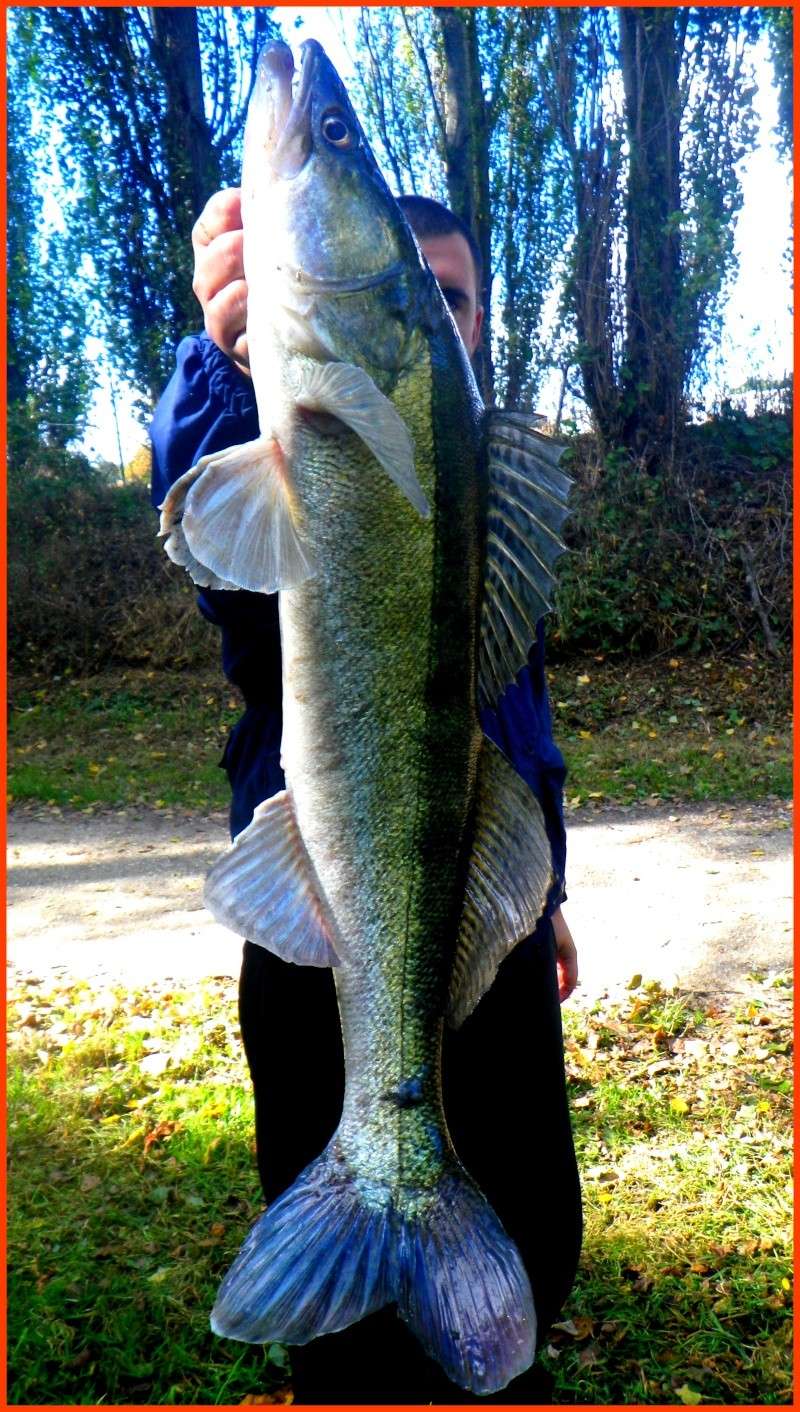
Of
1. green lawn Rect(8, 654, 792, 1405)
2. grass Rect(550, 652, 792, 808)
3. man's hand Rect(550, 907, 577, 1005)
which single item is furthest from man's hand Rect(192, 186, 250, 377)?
grass Rect(550, 652, 792, 808)

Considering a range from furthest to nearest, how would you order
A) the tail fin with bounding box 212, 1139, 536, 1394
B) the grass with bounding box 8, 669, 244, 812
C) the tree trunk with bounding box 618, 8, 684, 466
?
the tree trunk with bounding box 618, 8, 684, 466
the grass with bounding box 8, 669, 244, 812
the tail fin with bounding box 212, 1139, 536, 1394

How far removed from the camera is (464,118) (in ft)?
45.6

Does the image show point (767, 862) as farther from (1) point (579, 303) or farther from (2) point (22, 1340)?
(1) point (579, 303)

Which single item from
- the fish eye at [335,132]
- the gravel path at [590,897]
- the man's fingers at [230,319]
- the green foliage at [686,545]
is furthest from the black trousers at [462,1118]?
the green foliage at [686,545]

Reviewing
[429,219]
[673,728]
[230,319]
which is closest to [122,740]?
[673,728]

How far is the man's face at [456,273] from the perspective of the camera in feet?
6.98

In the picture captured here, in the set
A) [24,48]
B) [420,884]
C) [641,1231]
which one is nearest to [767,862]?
[641,1231]

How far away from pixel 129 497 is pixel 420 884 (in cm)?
1475

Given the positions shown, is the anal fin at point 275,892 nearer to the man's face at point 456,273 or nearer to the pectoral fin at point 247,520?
the pectoral fin at point 247,520

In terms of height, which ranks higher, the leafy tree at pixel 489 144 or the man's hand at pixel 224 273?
the leafy tree at pixel 489 144

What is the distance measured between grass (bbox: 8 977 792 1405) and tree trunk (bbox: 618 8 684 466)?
9946 mm

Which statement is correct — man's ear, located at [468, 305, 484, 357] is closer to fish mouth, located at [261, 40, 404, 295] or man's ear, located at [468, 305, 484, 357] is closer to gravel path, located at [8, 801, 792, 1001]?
fish mouth, located at [261, 40, 404, 295]

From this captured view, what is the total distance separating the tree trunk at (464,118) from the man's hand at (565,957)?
39.4 feet

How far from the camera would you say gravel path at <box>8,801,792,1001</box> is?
18.8ft
